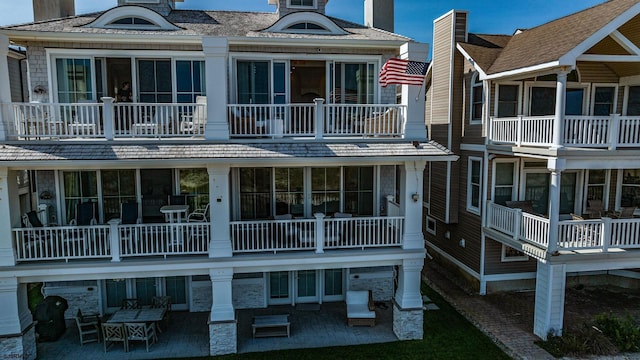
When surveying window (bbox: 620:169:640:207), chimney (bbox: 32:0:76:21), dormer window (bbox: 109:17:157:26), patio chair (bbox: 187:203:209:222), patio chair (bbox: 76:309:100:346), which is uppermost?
chimney (bbox: 32:0:76:21)

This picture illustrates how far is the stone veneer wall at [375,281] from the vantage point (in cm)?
1357

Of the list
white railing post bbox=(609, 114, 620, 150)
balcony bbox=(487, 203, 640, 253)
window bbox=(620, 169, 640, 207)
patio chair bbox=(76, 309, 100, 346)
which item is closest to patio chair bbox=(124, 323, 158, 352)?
patio chair bbox=(76, 309, 100, 346)

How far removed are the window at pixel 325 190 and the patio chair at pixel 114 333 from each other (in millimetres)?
6087

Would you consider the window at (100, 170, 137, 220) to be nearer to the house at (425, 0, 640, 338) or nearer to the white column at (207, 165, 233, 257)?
the white column at (207, 165, 233, 257)

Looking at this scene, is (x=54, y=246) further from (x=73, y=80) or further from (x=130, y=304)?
(x=73, y=80)

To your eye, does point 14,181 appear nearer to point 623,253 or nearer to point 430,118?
point 430,118

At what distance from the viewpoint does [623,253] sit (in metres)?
11.4

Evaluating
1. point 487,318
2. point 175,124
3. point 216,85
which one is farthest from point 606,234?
point 175,124

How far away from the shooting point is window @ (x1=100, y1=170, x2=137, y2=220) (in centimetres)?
1219

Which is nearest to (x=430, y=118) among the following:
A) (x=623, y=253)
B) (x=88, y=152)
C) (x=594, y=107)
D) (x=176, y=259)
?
(x=594, y=107)

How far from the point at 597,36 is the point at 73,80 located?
45.9 ft

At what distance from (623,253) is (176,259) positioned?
11.8 metres

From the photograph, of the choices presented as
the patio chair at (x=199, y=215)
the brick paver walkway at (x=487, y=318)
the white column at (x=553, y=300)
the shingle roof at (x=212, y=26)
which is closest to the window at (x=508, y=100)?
the shingle roof at (x=212, y=26)

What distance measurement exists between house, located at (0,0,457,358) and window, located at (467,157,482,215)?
3.55 meters
